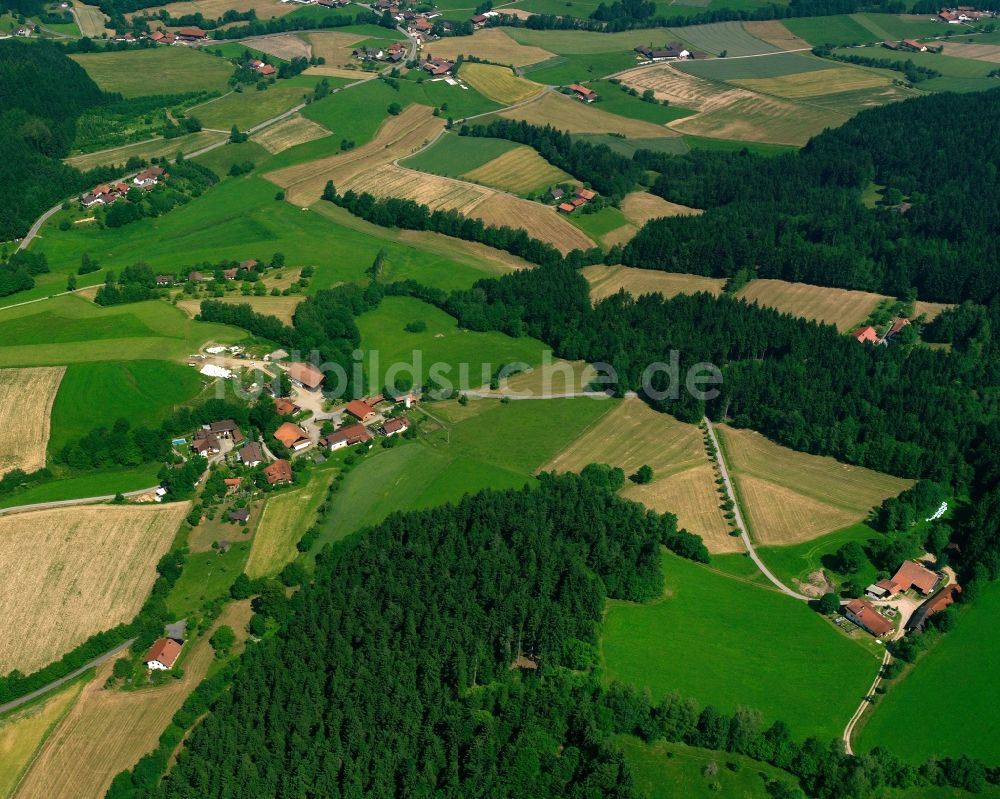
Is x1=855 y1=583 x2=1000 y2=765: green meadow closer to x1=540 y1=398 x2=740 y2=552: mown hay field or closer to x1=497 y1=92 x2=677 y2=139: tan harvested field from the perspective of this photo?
x1=540 y1=398 x2=740 y2=552: mown hay field

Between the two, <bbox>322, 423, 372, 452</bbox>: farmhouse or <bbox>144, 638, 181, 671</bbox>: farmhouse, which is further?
<bbox>322, 423, 372, 452</bbox>: farmhouse

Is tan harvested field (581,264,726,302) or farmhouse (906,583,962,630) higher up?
tan harvested field (581,264,726,302)

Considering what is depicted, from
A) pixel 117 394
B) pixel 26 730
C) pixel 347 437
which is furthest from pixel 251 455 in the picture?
pixel 26 730

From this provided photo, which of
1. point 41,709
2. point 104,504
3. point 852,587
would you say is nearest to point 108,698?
point 41,709

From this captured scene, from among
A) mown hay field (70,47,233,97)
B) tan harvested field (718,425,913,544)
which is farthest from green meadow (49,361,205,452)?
mown hay field (70,47,233,97)

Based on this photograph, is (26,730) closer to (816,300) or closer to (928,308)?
(816,300)

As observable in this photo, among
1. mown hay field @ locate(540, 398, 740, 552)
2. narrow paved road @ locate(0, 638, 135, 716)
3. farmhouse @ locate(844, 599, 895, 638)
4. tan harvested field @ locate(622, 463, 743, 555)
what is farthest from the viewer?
mown hay field @ locate(540, 398, 740, 552)

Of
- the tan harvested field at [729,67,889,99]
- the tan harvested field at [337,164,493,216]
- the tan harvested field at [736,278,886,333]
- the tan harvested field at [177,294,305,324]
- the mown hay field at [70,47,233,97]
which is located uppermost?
the mown hay field at [70,47,233,97]
